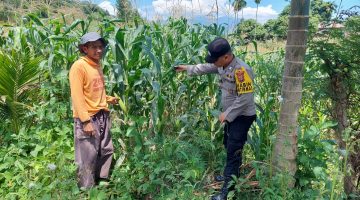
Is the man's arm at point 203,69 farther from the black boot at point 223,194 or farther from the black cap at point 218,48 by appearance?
the black boot at point 223,194

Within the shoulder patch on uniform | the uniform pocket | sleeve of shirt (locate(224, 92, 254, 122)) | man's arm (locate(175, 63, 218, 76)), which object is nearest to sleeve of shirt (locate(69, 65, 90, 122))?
the uniform pocket

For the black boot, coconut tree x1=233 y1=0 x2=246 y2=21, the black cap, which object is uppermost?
coconut tree x1=233 y1=0 x2=246 y2=21

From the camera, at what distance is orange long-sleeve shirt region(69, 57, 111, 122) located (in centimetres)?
315

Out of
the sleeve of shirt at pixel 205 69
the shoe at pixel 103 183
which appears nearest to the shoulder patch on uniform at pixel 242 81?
the sleeve of shirt at pixel 205 69

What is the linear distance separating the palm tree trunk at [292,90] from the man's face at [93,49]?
1.65 meters

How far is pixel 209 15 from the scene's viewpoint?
4645mm

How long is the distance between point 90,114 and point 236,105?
136 cm

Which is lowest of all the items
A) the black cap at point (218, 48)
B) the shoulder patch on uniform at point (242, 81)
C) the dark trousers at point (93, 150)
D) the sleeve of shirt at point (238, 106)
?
the dark trousers at point (93, 150)

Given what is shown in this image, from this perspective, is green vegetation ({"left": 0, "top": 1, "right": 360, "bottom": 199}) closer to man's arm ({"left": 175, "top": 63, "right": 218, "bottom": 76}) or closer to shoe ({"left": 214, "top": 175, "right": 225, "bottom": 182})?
shoe ({"left": 214, "top": 175, "right": 225, "bottom": 182})

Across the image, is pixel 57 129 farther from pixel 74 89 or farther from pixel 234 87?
pixel 234 87

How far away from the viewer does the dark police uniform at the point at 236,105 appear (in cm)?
296

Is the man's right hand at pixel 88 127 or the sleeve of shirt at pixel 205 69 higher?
the sleeve of shirt at pixel 205 69

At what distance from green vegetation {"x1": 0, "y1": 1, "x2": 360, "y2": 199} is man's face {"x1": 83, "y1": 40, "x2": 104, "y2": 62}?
261mm

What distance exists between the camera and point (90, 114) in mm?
3297
